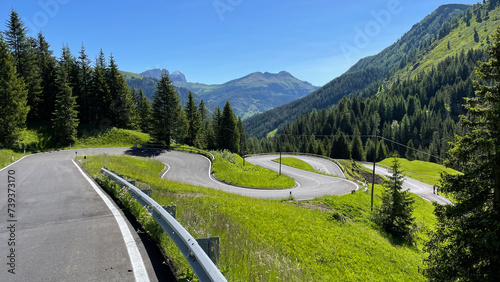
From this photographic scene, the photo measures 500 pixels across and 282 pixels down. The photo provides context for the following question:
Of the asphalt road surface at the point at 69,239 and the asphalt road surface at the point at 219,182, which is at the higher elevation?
the asphalt road surface at the point at 69,239

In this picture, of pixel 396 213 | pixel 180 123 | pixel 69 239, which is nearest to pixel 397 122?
pixel 180 123

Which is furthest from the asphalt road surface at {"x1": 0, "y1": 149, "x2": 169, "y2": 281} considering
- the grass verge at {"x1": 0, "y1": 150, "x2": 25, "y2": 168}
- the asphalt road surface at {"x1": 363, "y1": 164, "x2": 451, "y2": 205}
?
the asphalt road surface at {"x1": 363, "y1": 164, "x2": 451, "y2": 205}

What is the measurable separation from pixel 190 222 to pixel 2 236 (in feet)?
13.8

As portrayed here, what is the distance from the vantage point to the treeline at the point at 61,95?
34.6m

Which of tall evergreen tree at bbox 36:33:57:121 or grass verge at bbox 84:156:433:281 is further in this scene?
tall evergreen tree at bbox 36:33:57:121

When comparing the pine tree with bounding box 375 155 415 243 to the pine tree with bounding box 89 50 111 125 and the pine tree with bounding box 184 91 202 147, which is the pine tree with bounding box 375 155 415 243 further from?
the pine tree with bounding box 89 50 111 125

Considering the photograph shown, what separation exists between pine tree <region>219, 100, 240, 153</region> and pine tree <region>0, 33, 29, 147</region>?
1617 inches

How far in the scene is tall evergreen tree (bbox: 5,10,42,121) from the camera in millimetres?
42625

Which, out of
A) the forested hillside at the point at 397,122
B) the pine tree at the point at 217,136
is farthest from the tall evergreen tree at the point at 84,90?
the forested hillside at the point at 397,122

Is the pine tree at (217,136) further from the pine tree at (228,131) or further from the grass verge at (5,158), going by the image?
the grass verge at (5,158)

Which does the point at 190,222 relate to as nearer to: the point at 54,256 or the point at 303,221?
the point at 54,256

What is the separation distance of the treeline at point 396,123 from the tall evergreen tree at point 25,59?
277ft

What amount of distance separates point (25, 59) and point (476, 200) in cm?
6296

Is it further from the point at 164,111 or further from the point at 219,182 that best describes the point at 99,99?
the point at 219,182
